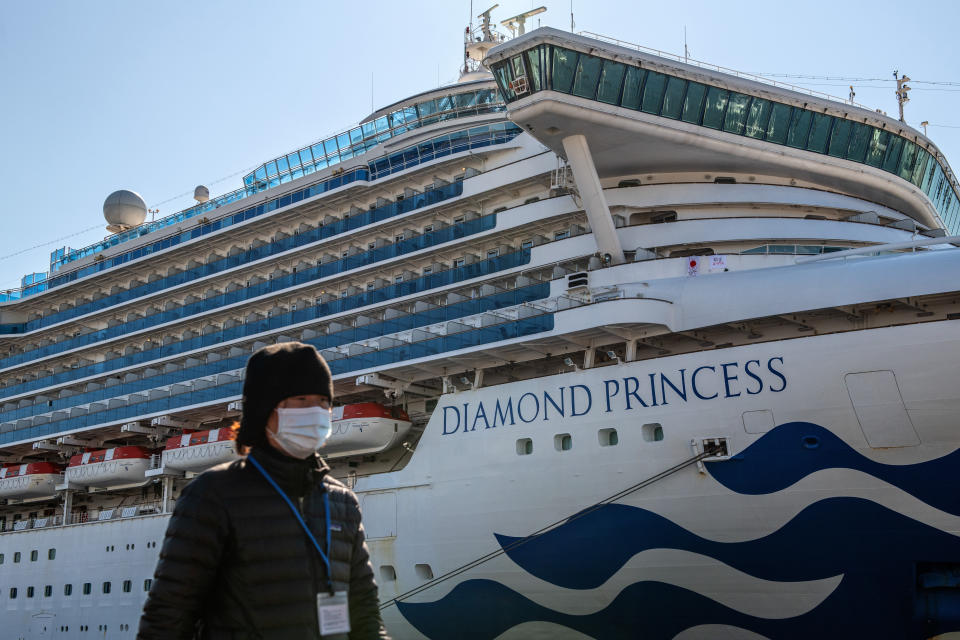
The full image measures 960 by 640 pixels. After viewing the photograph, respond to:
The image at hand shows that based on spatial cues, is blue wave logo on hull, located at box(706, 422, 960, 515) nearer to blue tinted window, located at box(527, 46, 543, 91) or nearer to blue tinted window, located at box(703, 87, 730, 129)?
blue tinted window, located at box(703, 87, 730, 129)

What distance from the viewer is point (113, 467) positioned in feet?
83.7

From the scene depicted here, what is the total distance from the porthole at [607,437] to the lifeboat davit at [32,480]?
1964 centimetres

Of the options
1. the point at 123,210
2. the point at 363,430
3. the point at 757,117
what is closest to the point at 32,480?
the point at 123,210

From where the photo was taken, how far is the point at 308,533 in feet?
11.8

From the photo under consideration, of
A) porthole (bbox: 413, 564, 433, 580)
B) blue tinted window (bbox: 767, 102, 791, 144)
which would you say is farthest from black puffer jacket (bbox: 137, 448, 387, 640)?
blue tinted window (bbox: 767, 102, 791, 144)

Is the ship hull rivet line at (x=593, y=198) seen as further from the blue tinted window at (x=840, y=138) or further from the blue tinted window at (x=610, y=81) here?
the blue tinted window at (x=840, y=138)

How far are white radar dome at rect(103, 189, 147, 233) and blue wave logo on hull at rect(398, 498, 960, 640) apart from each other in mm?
25495

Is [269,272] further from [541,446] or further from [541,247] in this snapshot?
[541,446]

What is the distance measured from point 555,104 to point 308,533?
603 inches

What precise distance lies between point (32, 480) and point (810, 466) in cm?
2361

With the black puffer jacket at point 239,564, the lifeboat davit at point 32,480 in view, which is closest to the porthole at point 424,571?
the black puffer jacket at point 239,564

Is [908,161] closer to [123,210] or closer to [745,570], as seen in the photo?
[745,570]

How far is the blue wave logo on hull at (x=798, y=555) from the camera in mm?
12820

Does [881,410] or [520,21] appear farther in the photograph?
[520,21]
